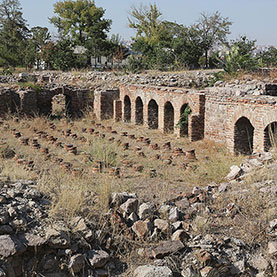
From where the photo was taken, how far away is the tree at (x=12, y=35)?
1502 inches

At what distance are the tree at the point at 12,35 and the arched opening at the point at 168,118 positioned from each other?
86.7 feet

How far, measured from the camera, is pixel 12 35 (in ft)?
138

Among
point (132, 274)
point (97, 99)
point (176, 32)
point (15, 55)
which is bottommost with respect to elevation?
point (132, 274)

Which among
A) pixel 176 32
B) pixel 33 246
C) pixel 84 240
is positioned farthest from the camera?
pixel 176 32

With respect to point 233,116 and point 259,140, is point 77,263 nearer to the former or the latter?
point 259,140

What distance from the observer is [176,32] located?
4016 cm

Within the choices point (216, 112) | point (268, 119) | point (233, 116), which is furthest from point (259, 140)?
point (216, 112)

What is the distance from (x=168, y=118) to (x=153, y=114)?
1.41 m

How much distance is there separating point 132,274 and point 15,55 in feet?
124

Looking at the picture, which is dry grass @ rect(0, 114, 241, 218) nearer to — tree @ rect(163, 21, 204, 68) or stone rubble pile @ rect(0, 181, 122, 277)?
stone rubble pile @ rect(0, 181, 122, 277)

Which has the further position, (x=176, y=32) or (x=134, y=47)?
(x=176, y=32)

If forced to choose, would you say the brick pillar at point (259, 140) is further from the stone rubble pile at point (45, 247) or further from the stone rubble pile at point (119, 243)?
the stone rubble pile at point (45, 247)

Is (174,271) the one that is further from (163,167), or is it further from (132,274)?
(163,167)

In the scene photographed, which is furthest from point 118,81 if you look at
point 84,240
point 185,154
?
point 84,240
